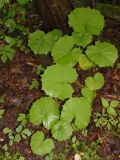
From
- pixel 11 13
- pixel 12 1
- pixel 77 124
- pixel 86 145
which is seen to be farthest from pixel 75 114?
pixel 12 1

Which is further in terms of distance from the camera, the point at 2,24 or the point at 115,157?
the point at 2,24

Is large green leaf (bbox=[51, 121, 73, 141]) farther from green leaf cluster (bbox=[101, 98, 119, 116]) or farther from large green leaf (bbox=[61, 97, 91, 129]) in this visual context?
green leaf cluster (bbox=[101, 98, 119, 116])

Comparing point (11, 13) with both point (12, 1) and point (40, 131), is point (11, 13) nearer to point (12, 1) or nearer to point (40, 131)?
point (12, 1)

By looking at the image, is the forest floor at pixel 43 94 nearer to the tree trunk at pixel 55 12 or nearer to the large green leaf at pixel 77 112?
the large green leaf at pixel 77 112

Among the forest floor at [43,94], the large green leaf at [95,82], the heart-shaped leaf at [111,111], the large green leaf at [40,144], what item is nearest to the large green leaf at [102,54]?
the large green leaf at [95,82]

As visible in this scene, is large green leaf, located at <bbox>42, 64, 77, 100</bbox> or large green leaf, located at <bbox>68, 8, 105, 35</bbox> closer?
large green leaf, located at <bbox>42, 64, 77, 100</bbox>

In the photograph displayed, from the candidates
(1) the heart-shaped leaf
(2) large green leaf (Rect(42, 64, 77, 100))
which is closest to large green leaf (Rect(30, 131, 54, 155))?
(2) large green leaf (Rect(42, 64, 77, 100))
